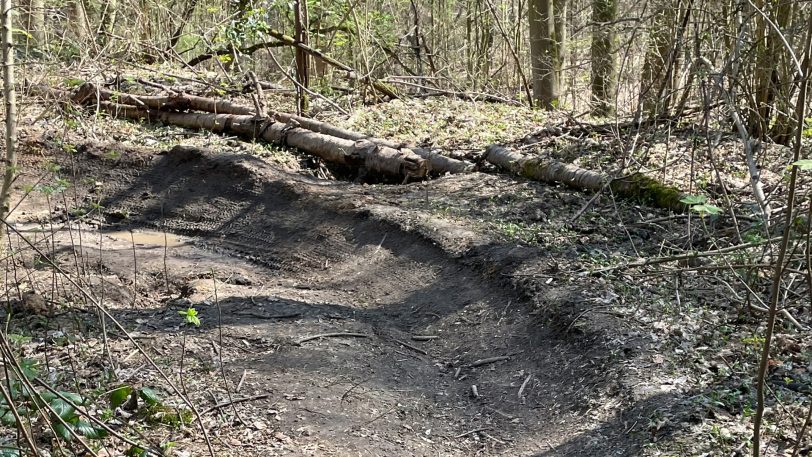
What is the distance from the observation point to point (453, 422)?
5.06 m

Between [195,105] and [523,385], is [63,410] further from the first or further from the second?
[195,105]

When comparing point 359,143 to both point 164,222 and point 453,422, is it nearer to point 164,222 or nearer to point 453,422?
point 164,222

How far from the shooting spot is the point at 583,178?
28.5ft

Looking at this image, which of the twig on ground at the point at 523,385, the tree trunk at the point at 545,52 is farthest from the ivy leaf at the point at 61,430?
the tree trunk at the point at 545,52

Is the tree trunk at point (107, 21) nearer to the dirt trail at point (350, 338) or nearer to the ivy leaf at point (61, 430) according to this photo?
the dirt trail at point (350, 338)

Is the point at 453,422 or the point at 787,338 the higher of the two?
the point at 787,338

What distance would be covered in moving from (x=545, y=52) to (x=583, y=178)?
6860 millimetres

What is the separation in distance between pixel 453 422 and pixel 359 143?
630 cm

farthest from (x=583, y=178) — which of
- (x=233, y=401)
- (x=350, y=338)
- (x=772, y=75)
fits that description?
(x=233, y=401)

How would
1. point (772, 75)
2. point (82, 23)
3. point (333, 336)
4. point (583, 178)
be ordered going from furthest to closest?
point (772, 75) → point (583, 178) → point (82, 23) → point (333, 336)

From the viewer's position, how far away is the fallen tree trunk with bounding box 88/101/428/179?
33.3ft

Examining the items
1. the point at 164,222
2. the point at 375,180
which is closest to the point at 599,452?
the point at 375,180

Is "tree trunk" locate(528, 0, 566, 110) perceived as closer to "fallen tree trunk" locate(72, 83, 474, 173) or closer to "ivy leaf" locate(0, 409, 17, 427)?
"fallen tree trunk" locate(72, 83, 474, 173)

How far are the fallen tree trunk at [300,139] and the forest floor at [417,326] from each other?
508 millimetres
